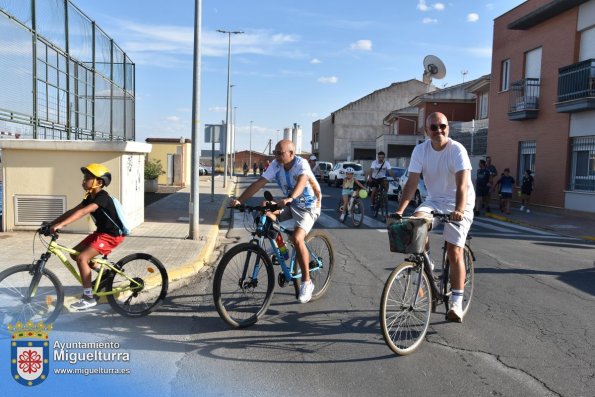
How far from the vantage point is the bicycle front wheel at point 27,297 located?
4.54 metres

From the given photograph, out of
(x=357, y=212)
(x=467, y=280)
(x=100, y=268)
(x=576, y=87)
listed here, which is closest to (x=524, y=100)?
(x=576, y=87)

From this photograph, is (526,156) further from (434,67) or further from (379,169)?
(434,67)

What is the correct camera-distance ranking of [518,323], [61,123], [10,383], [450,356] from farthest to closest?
[61,123] < [518,323] < [450,356] < [10,383]

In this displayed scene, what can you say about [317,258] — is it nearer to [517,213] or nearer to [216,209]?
[216,209]

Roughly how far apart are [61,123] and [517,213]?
15021 mm

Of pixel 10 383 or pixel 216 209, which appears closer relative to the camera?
pixel 10 383

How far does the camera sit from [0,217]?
10062mm

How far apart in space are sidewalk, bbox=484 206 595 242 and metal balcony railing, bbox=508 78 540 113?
157 inches

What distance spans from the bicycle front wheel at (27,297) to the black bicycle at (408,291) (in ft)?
9.52

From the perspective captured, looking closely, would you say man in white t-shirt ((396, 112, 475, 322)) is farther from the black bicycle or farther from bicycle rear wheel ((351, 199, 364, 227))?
bicycle rear wheel ((351, 199, 364, 227))

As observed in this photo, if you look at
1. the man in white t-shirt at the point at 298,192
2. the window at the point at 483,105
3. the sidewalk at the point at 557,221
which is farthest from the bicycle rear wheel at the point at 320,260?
the window at the point at 483,105

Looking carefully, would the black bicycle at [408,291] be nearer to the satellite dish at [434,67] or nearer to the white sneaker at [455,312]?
the white sneaker at [455,312]

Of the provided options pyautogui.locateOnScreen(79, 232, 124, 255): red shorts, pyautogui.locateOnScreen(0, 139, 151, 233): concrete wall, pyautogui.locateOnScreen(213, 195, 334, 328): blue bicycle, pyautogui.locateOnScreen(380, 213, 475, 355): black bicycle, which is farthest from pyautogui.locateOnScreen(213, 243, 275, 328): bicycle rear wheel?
pyautogui.locateOnScreen(0, 139, 151, 233): concrete wall

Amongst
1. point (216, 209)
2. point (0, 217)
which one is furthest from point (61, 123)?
point (216, 209)
